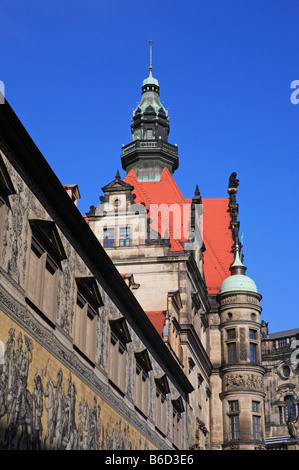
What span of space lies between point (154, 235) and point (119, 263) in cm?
210

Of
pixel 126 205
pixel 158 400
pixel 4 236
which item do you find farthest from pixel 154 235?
pixel 4 236

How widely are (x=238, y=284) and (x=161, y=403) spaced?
53.0ft

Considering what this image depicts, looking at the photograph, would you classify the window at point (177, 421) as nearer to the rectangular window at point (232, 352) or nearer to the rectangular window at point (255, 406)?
the rectangular window at point (255, 406)

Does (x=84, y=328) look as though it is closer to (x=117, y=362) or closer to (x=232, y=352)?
Answer: (x=117, y=362)

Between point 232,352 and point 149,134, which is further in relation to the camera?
point 149,134

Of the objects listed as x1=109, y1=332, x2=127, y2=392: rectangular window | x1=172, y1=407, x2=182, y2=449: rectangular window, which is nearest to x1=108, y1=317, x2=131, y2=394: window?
x1=109, y1=332, x2=127, y2=392: rectangular window

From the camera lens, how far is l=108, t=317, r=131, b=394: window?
17.9 metres

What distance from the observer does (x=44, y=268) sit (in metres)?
13.4

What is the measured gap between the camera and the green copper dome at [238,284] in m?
38.7

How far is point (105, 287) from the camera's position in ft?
58.2

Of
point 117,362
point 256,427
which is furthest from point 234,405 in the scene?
point 117,362

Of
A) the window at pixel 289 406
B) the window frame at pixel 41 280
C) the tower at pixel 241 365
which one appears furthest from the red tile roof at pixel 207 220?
the window frame at pixel 41 280

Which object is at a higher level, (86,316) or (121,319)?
(121,319)

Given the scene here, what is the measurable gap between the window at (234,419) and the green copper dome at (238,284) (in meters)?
5.76
